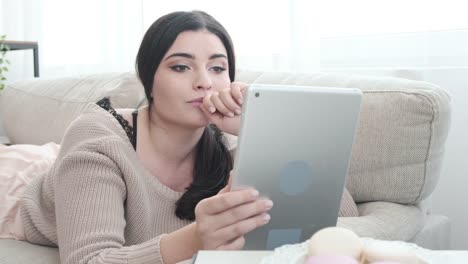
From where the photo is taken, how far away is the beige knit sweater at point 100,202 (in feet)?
2.91

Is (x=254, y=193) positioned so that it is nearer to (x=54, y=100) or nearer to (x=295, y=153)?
(x=295, y=153)

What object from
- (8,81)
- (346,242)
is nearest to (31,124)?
(8,81)

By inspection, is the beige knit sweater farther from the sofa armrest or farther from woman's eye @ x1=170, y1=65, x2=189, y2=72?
the sofa armrest

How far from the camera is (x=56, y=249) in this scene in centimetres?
129

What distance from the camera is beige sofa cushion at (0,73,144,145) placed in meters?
1.82

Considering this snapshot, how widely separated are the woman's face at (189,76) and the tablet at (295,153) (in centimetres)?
41

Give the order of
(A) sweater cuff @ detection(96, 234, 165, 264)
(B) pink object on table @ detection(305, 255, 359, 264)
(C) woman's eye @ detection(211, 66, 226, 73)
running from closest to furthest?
1. (B) pink object on table @ detection(305, 255, 359, 264)
2. (A) sweater cuff @ detection(96, 234, 165, 264)
3. (C) woman's eye @ detection(211, 66, 226, 73)

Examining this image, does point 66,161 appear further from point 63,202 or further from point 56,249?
point 56,249

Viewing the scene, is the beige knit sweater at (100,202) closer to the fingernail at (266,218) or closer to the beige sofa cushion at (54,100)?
the fingernail at (266,218)

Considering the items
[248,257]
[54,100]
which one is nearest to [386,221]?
[248,257]

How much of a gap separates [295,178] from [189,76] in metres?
0.49

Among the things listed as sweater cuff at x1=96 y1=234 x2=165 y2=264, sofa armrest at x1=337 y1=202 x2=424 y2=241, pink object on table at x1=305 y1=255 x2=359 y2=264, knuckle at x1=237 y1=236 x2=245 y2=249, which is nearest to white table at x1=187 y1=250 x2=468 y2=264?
pink object on table at x1=305 y1=255 x2=359 y2=264

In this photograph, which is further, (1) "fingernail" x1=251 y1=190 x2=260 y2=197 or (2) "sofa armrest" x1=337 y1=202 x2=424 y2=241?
(2) "sofa armrest" x1=337 y1=202 x2=424 y2=241

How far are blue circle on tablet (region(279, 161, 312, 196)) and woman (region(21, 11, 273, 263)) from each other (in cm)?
8
